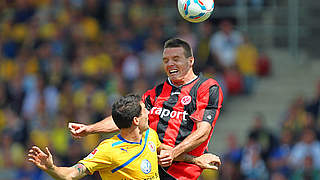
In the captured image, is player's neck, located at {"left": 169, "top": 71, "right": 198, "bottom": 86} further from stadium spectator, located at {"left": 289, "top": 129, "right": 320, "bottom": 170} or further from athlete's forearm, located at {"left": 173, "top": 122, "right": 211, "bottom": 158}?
stadium spectator, located at {"left": 289, "top": 129, "right": 320, "bottom": 170}

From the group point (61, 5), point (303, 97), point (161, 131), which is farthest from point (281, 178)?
point (61, 5)

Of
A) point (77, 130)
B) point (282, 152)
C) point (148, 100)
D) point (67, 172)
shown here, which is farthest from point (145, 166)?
point (282, 152)

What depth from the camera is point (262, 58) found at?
1827 cm

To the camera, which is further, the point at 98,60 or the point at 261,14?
the point at 261,14

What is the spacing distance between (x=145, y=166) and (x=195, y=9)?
2056 mm

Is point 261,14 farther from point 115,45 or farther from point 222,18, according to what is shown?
point 115,45

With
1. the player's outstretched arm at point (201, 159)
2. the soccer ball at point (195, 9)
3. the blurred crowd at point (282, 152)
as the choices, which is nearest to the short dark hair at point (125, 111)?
the player's outstretched arm at point (201, 159)

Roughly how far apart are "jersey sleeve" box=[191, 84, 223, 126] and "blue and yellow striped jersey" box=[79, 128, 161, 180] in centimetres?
76

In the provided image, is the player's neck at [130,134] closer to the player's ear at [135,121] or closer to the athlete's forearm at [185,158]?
the player's ear at [135,121]

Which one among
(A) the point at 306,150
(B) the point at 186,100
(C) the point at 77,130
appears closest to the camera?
(C) the point at 77,130

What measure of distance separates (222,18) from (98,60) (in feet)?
11.8

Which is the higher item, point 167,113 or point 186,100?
point 186,100

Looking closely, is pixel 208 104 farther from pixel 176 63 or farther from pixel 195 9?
pixel 195 9

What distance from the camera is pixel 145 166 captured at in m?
6.98
